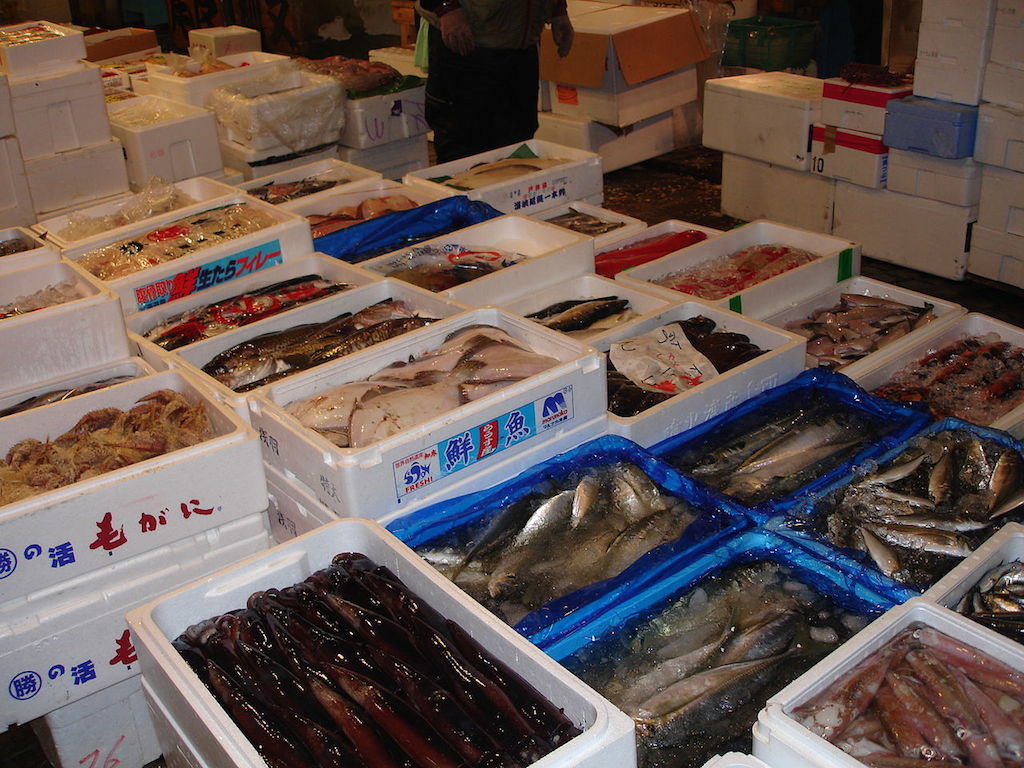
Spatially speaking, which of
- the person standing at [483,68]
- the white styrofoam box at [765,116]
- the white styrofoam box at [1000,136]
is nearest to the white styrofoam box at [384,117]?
the person standing at [483,68]

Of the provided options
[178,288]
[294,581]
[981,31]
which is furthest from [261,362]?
[981,31]

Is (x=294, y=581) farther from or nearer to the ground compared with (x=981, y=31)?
nearer to the ground

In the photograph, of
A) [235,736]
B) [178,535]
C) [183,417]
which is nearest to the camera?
[235,736]

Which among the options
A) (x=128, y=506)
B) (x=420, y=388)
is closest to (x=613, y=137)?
(x=420, y=388)

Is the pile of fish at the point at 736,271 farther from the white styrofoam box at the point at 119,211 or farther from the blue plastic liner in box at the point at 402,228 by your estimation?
the white styrofoam box at the point at 119,211

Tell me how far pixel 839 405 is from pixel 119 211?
3203 mm

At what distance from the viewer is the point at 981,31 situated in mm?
5191

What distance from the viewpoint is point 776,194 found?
6773mm

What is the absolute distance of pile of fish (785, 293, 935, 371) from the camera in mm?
3844

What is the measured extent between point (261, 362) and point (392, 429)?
79 cm

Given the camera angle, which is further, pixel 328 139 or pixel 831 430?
pixel 328 139

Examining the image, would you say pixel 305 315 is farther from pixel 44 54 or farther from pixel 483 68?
pixel 483 68

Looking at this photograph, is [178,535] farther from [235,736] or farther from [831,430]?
[831,430]

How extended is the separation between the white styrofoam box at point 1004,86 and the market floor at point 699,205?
1086 mm
